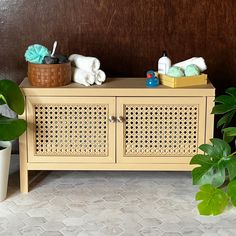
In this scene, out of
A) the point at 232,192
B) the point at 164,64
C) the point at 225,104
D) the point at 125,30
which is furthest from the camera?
the point at 125,30

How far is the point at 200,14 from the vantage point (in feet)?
9.62

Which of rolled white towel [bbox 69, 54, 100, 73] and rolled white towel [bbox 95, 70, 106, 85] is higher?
rolled white towel [bbox 69, 54, 100, 73]

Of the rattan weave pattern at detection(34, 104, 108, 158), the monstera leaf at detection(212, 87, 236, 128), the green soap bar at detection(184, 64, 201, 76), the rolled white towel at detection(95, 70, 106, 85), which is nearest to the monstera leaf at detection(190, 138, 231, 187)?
the monstera leaf at detection(212, 87, 236, 128)

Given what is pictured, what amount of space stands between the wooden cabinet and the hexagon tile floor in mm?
112

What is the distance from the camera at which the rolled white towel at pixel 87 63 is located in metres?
2.66

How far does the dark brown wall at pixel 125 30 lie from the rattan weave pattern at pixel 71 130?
470mm

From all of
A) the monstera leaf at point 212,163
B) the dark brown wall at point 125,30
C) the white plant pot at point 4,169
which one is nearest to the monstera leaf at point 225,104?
the monstera leaf at point 212,163

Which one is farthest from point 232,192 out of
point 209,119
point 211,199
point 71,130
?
point 71,130

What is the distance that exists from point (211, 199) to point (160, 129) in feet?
1.39

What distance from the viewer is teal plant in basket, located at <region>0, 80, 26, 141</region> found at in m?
2.49

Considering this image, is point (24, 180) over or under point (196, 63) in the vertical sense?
under

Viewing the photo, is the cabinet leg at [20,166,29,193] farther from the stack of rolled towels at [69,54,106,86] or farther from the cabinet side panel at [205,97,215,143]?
the cabinet side panel at [205,97,215,143]

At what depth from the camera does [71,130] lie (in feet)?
8.68

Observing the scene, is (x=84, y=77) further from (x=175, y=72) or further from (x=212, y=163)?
(x=212, y=163)
